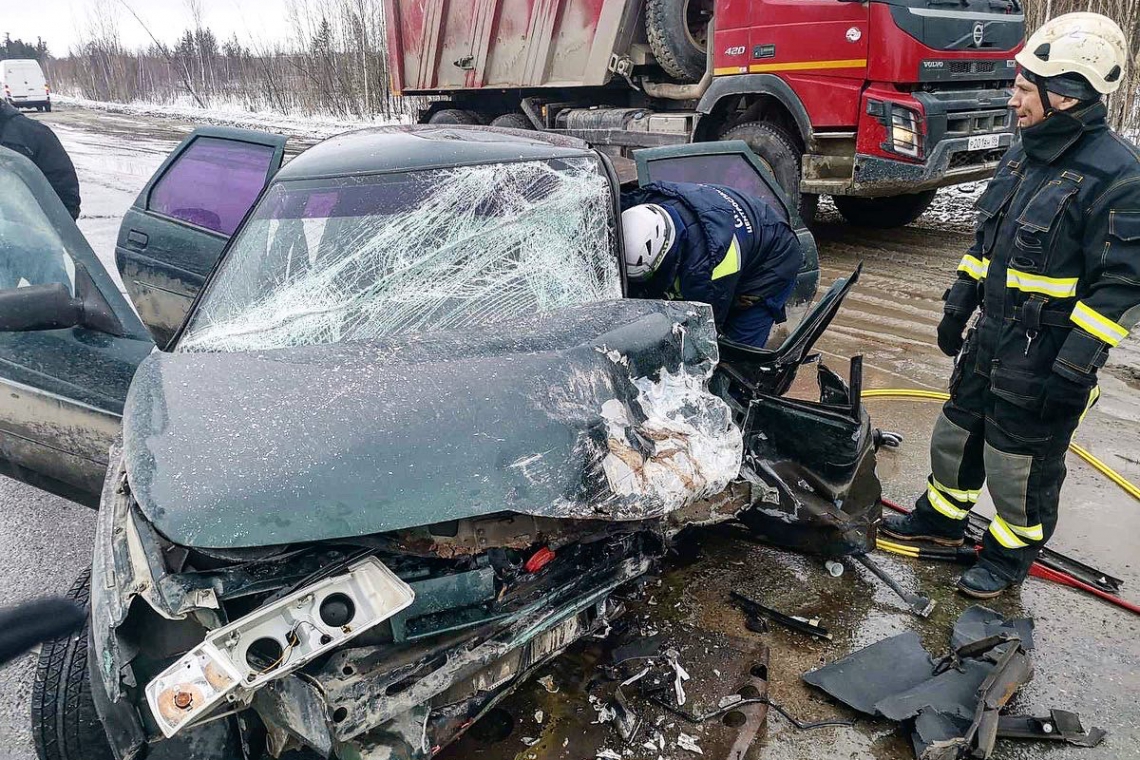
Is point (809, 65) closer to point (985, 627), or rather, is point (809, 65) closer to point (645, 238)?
point (645, 238)

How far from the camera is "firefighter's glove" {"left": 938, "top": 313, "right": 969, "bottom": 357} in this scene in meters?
3.13

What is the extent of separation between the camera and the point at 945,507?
10.3 feet

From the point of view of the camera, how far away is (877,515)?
2.83m

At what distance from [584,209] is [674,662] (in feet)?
5.24

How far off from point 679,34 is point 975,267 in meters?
5.96

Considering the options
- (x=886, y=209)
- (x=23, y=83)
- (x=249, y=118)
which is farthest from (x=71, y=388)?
(x=23, y=83)

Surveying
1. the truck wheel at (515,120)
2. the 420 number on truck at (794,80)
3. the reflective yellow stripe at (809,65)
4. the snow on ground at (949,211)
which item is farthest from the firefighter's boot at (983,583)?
the truck wheel at (515,120)

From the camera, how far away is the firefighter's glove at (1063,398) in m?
2.52

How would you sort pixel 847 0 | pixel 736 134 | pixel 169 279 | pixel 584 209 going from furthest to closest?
pixel 736 134 < pixel 847 0 < pixel 169 279 < pixel 584 209

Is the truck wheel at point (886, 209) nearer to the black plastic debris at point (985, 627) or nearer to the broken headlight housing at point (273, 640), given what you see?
the black plastic debris at point (985, 627)

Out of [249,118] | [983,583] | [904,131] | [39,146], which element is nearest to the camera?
Result: [983,583]

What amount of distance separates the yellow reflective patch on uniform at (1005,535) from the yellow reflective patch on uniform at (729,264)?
4.44 feet

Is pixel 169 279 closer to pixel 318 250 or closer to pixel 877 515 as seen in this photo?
pixel 318 250

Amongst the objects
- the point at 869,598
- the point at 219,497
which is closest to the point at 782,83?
the point at 869,598
